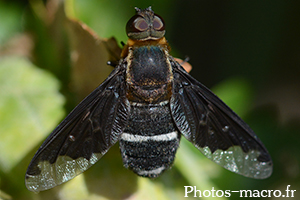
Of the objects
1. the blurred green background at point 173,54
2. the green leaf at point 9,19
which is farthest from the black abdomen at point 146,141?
the green leaf at point 9,19

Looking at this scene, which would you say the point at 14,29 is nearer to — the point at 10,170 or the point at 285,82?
the point at 10,170

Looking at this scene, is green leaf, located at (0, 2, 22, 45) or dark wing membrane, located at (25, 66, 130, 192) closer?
dark wing membrane, located at (25, 66, 130, 192)

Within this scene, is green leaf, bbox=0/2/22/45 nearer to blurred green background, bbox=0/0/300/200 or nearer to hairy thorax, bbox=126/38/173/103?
blurred green background, bbox=0/0/300/200

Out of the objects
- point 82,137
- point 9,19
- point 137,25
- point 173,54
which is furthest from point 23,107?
point 173,54

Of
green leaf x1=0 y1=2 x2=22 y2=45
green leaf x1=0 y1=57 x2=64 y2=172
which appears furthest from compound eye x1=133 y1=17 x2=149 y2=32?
green leaf x1=0 y1=2 x2=22 y2=45

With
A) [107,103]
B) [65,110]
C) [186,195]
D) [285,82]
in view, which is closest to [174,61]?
[107,103]

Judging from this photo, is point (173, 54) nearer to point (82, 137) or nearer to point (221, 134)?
point (221, 134)

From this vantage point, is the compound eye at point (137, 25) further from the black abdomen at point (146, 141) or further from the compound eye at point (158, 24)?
the black abdomen at point (146, 141)

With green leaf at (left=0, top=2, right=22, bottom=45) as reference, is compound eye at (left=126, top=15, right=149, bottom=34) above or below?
below
